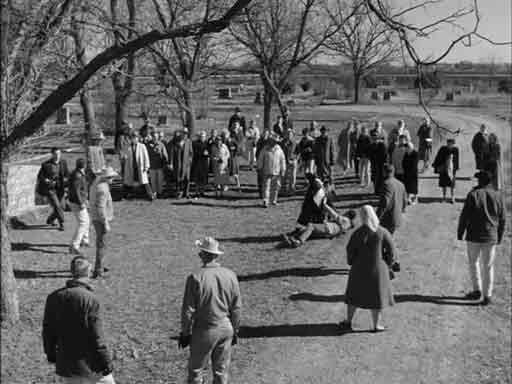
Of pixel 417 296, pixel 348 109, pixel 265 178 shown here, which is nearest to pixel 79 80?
pixel 417 296

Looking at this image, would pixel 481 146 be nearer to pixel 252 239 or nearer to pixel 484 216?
pixel 252 239

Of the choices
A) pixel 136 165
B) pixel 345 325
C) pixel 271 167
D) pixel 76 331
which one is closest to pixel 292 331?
pixel 345 325

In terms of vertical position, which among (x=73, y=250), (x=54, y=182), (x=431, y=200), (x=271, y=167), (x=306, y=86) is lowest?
(x=73, y=250)

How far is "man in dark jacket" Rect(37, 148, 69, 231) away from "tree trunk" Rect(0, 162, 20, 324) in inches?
177

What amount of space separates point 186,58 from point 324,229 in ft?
30.8

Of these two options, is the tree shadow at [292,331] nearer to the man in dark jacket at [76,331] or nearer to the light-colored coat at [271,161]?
the man in dark jacket at [76,331]

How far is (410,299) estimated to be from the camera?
9.73 metres

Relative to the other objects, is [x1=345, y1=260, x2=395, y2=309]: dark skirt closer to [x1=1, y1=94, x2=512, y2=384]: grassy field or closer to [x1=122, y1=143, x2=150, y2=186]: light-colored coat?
[x1=1, y1=94, x2=512, y2=384]: grassy field

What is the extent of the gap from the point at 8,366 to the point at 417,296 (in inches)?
227

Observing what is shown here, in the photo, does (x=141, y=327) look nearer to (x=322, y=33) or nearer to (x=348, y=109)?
(x=322, y=33)

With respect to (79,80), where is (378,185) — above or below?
below

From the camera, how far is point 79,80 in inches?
276

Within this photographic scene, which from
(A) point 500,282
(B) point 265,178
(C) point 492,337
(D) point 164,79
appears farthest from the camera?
(D) point 164,79

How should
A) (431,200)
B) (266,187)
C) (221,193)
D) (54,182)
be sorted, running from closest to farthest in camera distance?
1. (54,182)
2. (266,187)
3. (431,200)
4. (221,193)
